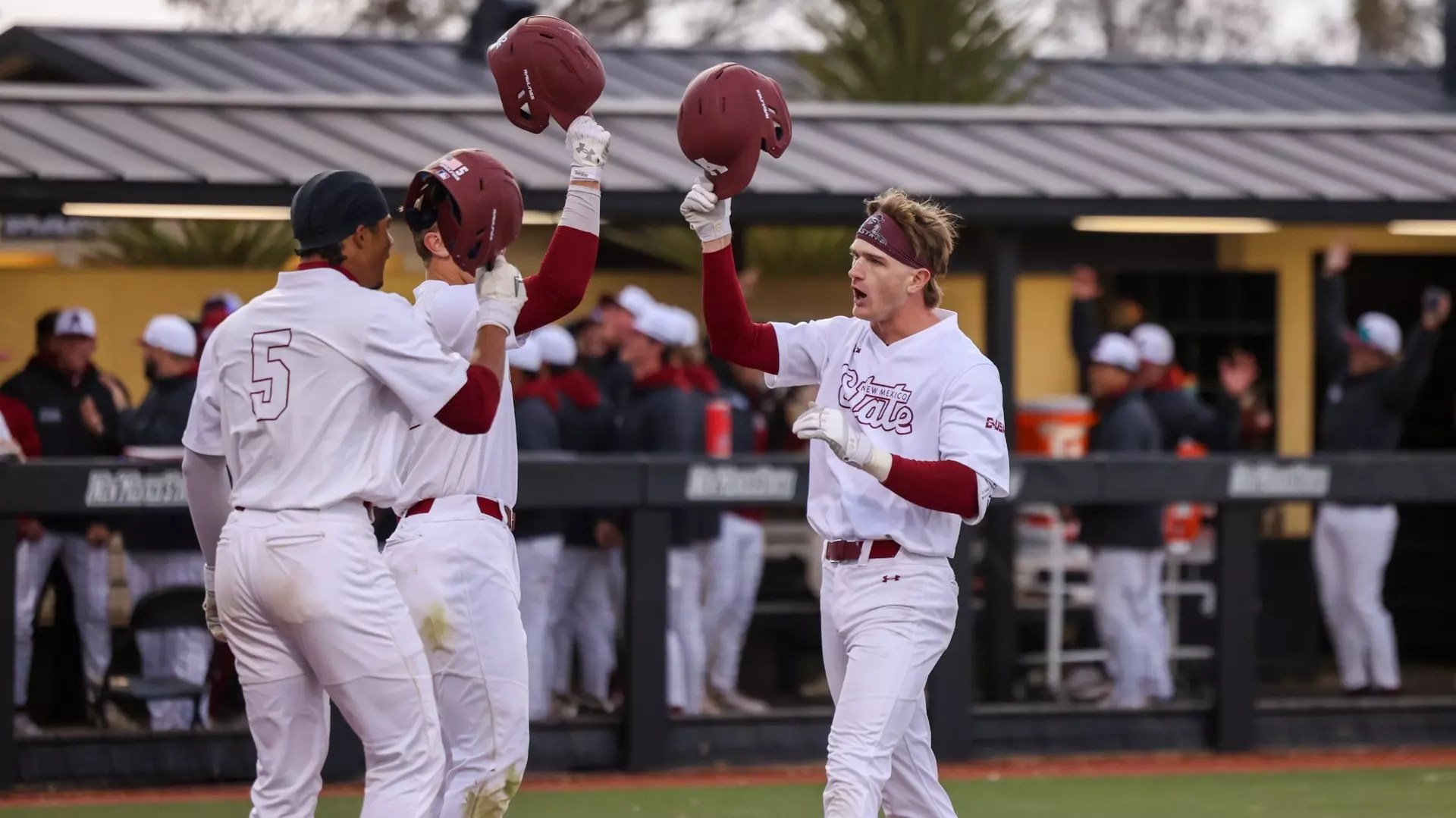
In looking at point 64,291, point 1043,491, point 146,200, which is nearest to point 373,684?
point 146,200

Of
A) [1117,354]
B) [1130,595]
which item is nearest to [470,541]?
[1130,595]

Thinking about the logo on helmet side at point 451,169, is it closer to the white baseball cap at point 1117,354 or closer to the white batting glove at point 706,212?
the white batting glove at point 706,212

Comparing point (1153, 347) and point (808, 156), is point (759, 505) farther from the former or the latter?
point (1153, 347)

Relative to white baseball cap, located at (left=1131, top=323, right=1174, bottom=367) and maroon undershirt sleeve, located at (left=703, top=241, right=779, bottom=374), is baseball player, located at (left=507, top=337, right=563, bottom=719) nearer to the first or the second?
maroon undershirt sleeve, located at (left=703, top=241, right=779, bottom=374)

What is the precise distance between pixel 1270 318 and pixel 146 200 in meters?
7.66

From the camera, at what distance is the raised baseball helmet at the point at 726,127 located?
480 centimetres

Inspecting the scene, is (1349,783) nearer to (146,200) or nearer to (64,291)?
(146,200)

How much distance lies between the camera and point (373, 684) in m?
4.19

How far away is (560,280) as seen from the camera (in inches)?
188

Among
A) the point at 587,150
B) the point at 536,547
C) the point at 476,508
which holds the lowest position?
the point at 536,547

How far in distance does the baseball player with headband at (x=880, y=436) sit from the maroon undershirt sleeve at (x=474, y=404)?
76 cm

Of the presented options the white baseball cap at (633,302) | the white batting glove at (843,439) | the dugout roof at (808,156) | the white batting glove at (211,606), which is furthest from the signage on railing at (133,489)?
the white batting glove at (843,439)

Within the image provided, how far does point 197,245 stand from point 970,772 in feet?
21.6

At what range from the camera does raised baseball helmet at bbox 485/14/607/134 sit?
489 centimetres
